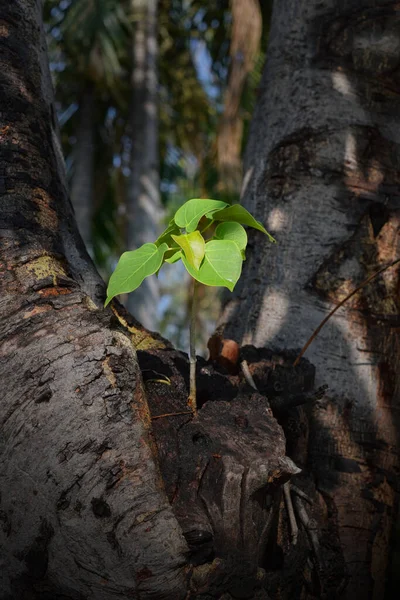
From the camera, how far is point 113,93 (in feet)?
29.1

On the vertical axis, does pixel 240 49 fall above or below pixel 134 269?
above

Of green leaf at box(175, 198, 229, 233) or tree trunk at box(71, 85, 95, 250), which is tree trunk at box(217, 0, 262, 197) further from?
green leaf at box(175, 198, 229, 233)

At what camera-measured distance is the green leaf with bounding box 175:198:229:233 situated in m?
1.04

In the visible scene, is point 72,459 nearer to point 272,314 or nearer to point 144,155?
point 272,314

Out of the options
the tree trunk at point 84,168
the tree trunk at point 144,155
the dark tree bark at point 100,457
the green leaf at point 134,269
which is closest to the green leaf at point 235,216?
A: the green leaf at point 134,269

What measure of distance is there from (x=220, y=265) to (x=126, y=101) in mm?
9098

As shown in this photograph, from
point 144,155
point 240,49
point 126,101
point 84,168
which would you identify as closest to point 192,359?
point 240,49

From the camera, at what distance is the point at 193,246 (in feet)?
3.33

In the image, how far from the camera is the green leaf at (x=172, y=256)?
1065 mm

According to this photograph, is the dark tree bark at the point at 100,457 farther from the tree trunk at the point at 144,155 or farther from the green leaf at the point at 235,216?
the tree trunk at the point at 144,155

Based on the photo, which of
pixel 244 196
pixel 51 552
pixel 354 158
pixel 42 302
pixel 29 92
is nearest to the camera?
pixel 51 552

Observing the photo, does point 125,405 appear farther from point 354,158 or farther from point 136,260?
point 354,158

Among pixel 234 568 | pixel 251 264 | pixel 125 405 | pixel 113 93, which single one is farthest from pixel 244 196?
pixel 113 93

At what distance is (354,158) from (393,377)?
0.54 metres
